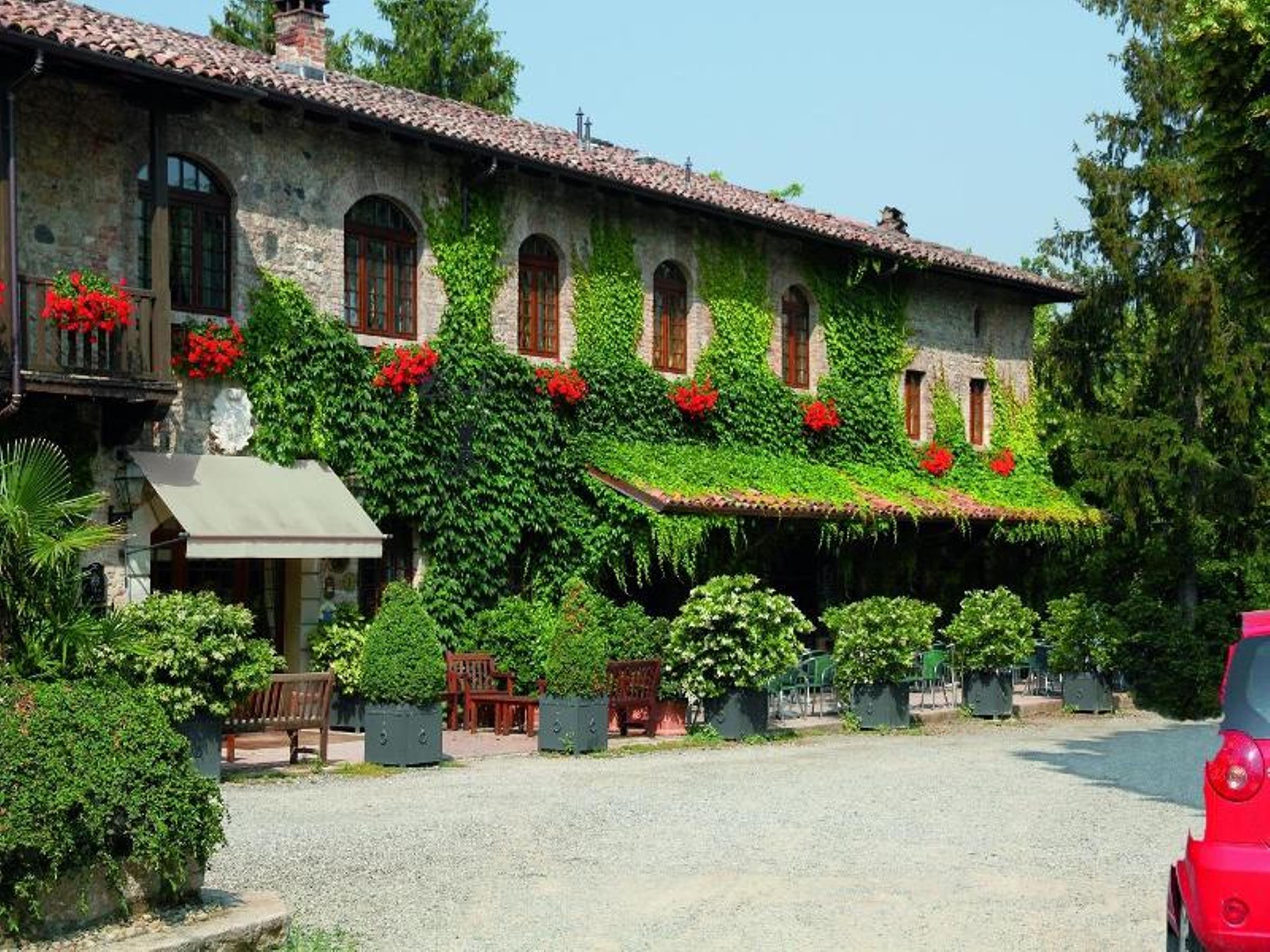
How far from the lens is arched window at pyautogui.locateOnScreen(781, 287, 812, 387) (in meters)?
25.8

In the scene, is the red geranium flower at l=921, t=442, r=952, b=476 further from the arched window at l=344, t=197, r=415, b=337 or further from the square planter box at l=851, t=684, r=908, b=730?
the arched window at l=344, t=197, r=415, b=337

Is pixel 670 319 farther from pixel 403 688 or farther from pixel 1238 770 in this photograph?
pixel 1238 770

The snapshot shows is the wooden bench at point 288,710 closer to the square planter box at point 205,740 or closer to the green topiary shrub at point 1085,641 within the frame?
the square planter box at point 205,740

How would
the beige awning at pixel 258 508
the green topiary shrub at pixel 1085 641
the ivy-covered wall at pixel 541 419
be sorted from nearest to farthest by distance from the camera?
the beige awning at pixel 258 508 < the ivy-covered wall at pixel 541 419 < the green topiary shrub at pixel 1085 641

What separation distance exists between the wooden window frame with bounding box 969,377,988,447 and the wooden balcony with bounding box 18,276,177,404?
16.8 m

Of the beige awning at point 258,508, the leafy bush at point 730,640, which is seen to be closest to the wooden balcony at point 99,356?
the beige awning at point 258,508

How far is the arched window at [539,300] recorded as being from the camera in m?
21.7

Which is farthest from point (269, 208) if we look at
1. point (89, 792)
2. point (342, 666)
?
point (89, 792)

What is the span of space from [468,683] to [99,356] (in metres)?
5.57

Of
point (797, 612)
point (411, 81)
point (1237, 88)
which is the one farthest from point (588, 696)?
point (411, 81)

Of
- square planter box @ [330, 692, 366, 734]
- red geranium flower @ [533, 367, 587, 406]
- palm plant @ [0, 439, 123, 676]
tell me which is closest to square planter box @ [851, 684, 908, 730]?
red geranium flower @ [533, 367, 587, 406]

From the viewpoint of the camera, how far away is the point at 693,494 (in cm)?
2153

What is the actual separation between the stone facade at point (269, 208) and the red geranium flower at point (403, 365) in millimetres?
368

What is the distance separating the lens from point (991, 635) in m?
21.4
